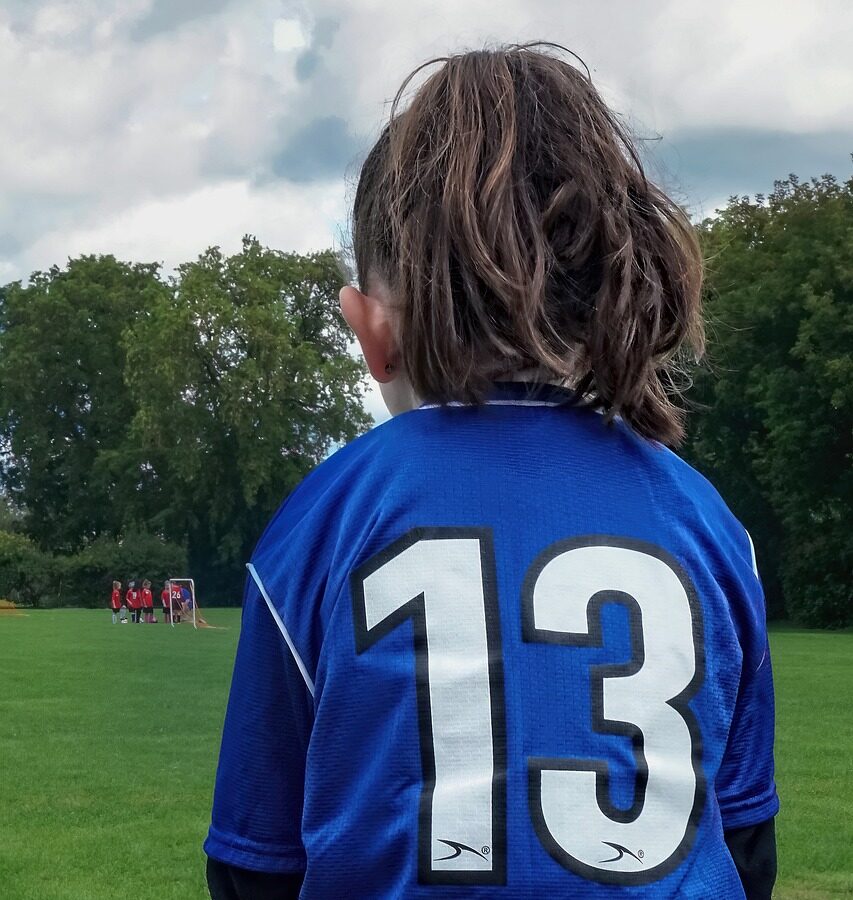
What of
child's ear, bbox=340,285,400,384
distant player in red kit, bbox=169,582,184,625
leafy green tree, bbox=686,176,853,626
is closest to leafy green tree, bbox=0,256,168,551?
distant player in red kit, bbox=169,582,184,625

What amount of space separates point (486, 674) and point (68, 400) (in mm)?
61007

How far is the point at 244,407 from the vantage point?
51375mm

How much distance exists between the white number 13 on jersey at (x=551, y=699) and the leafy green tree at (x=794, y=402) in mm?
37430

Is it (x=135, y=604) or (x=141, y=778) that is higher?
(x=135, y=604)

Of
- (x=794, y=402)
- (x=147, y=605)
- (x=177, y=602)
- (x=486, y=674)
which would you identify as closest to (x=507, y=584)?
(x=486, y=674)

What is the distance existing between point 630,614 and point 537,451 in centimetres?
19

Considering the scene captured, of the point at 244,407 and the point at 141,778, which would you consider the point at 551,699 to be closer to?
the point at 141,778

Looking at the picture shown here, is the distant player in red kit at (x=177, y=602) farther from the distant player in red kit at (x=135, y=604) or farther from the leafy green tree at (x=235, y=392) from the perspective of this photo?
the leafy green tree at (x=235, y=392)

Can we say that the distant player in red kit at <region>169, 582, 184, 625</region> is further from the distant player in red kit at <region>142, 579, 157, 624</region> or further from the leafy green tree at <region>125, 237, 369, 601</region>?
the leafy green tree at <region>125, 237, 369, 601</region>

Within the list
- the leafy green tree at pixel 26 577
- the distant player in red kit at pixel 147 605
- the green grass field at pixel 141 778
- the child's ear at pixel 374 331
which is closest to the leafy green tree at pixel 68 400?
the leafy green tree at pixel 26 577

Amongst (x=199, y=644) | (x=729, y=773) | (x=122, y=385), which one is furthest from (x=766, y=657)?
(x=122, y=385)

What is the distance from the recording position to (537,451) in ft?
4.40

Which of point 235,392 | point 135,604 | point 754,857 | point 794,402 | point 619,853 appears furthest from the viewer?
point 235,392

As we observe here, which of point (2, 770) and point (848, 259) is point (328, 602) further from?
point (848, 259)
